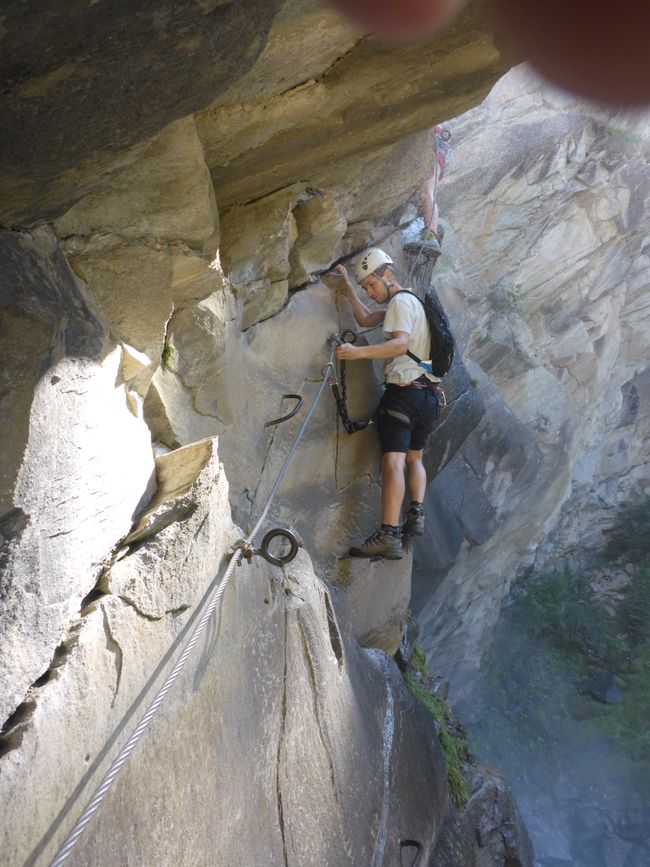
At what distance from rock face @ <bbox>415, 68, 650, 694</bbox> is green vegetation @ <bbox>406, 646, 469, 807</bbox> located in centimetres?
132

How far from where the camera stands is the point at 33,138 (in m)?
1.43

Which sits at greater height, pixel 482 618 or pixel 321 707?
pixel 321 707

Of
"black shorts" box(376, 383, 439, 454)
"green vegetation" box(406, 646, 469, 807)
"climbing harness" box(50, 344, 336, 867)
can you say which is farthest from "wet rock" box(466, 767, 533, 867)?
"climbing harness" box(50, 344, 336, 867)

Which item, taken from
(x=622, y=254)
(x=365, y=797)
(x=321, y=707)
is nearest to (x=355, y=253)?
(x=321, y=707)

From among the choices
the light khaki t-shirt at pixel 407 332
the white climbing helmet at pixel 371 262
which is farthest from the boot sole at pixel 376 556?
the white climbing helmet at pixel 371 262

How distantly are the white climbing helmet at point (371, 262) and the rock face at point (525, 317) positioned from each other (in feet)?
5.58

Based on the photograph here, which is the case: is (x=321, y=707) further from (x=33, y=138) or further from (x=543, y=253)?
(x=543, y=253)

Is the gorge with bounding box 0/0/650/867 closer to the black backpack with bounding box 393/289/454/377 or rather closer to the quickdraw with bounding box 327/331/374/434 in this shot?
the quickdraw with bounding box 327/331/374/434

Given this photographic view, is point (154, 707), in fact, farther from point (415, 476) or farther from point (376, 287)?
point (376, 287)

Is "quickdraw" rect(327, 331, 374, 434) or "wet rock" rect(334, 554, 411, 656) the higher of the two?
"quickdraw" rect(327, 331, 374, 434)

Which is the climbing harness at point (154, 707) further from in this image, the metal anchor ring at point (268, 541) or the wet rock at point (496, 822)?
the wet rock at point (496, 822)

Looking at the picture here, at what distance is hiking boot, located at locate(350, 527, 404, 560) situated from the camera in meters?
4.31

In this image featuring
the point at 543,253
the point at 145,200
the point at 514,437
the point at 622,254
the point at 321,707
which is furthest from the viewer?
the point at 622,254

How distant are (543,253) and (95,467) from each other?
806cm
